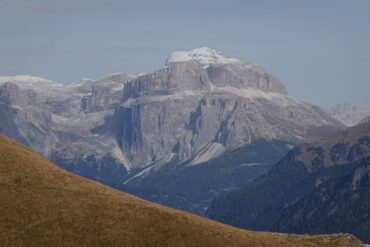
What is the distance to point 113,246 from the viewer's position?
200 metres

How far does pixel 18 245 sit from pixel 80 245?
14.2 metres

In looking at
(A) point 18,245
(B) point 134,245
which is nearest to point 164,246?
(B) point 134,245

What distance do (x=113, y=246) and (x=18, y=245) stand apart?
71.7 ft

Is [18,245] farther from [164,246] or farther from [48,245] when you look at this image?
[164,246]

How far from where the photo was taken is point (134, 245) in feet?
656

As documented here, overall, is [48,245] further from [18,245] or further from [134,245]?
[134,245]

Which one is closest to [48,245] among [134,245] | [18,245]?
[18,245]

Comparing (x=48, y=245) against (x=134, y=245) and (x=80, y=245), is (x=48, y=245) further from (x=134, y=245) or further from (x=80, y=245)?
(x=134, y=245)

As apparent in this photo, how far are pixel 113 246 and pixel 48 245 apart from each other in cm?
1506

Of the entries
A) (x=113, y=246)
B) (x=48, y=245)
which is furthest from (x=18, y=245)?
(x=113, y=246)

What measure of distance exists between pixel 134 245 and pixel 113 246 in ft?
16.1

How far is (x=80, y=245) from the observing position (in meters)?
199

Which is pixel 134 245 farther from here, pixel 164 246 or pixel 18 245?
pixel 18 245
